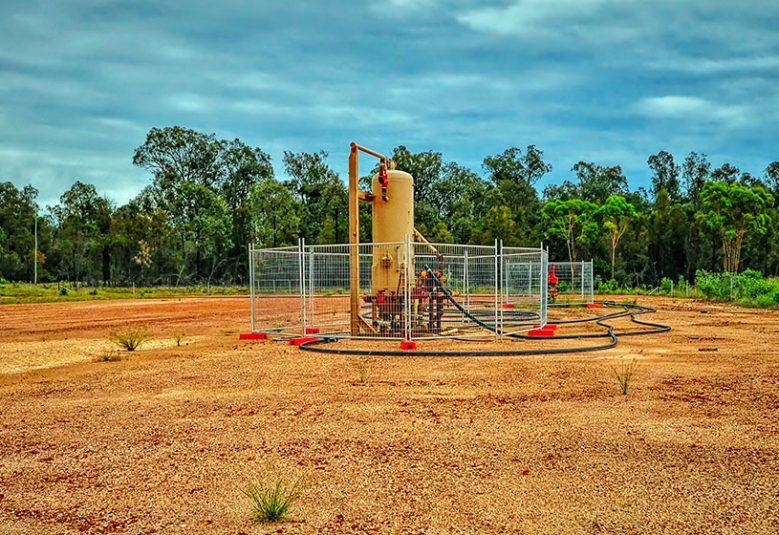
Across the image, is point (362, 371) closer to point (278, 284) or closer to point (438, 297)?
point (438, 297)

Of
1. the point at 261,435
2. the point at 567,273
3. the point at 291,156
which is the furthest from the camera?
the point at 291,156

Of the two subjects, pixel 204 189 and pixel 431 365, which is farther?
pixel 204 189

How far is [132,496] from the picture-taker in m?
4.62

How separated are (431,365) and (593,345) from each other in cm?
415

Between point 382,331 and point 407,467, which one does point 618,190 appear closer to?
point 382,331

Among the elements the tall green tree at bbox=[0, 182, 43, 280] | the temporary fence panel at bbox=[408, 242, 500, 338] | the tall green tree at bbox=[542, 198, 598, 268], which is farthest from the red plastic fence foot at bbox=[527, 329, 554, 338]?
the tall green tree at bbox=[0, 182, 43, 280]

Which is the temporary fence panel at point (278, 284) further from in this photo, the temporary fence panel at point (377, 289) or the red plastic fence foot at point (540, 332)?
the red plastic fence foot at point (540, 332)

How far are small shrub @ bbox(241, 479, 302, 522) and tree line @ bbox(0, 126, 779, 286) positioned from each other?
40.7 meters

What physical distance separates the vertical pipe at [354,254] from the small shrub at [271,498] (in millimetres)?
8123

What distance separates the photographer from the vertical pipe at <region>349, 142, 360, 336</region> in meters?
12.9

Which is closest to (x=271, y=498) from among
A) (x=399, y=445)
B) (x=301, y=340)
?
(x=399, y=445)

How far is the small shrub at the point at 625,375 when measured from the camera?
7848 mm

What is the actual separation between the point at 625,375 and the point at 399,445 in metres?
4.26

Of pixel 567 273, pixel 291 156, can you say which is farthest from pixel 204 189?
pixel 567 273
